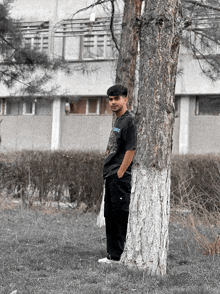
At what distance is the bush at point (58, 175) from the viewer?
28.2 feet

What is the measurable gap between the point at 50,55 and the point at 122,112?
6767 mm

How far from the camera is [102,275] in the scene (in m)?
3.87

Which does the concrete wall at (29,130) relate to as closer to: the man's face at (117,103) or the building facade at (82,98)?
the building facade at (82,98)

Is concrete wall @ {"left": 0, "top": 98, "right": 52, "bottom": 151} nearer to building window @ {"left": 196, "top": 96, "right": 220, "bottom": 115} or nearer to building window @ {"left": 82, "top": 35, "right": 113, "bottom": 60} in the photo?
building window @ {"left": 82, "top": 35, "right": 113, "bottom": 60}

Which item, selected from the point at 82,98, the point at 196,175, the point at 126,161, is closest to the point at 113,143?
the point at 126,161

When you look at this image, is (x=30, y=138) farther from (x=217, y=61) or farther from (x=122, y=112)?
(x=122, y=112)

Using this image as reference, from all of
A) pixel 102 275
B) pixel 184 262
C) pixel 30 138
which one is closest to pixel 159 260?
pixel 102 275

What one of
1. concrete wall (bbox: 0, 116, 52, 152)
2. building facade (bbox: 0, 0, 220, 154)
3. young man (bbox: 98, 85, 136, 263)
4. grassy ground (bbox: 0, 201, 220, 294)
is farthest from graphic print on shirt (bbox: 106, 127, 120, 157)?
concrete wall (bbox: 0, 116, 52, 152)

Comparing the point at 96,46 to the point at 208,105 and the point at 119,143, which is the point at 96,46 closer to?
the point at 208,105

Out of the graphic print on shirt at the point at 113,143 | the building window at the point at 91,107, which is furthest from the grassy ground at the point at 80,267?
the building window at the point at 91,107

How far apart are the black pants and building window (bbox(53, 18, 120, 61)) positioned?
45.9 ft

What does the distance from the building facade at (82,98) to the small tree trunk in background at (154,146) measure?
12.4 metres

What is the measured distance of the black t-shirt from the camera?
A: 13.6ft

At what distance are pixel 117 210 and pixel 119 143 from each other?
0.66 m
